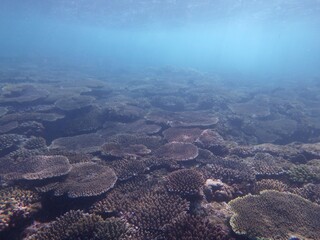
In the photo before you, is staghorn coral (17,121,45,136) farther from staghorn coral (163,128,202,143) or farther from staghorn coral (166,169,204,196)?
staghorn coral (166,169,204,196)

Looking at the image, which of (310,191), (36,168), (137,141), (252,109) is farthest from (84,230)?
(252,109)

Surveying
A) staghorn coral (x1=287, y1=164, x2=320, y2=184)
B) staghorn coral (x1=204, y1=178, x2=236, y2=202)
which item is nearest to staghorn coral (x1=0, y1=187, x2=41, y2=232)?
staghorn coral (x1=204, y1=178, x2=236, y2=202)

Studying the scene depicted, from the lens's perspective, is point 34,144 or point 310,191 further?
point 34,144

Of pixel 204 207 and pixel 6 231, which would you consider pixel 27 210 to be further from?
pixel 204 207

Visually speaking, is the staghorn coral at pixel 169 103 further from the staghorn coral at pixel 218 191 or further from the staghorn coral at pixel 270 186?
the staghorn coral at pixel 218 191

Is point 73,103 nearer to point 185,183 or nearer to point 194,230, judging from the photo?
point 185,183

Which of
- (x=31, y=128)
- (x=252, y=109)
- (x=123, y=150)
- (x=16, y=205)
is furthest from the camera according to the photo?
(x=252, y=109)

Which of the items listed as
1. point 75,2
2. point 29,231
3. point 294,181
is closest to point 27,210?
point 29,231
